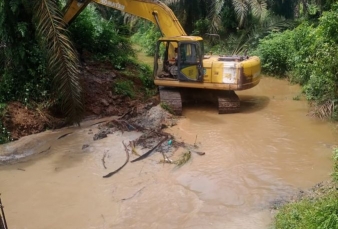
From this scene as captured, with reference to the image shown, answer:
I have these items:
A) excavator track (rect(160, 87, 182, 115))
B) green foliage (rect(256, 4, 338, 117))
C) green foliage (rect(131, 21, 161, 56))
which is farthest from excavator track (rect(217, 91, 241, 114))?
green foliage (rect(131, 21, 161, 56))

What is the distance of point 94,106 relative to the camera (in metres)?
11.5

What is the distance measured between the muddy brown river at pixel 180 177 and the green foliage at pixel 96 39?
3.36 m

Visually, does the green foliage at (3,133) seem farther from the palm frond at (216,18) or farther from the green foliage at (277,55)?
the palm frond at (216,18)

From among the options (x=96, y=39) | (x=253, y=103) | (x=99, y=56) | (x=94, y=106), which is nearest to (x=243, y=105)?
(x=253, y=103)

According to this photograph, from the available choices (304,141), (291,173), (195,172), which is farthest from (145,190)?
(304,141)

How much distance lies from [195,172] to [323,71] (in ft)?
13.3

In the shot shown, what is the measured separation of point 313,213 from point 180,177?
10.5 ft

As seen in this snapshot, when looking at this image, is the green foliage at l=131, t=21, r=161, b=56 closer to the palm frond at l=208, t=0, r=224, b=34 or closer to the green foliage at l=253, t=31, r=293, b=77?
the palm frond at l=208, t=0, r=224, b=34

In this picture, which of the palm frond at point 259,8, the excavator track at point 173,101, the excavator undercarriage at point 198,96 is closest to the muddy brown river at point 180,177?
the excavator undercarriage at point 198,96

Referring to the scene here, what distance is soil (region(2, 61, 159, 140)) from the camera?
1044cm

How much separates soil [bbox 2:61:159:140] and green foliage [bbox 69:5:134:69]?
46 centimetres

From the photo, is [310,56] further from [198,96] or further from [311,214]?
[311,214]

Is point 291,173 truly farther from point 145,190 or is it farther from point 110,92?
point 110,92

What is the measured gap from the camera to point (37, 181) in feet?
27.5
